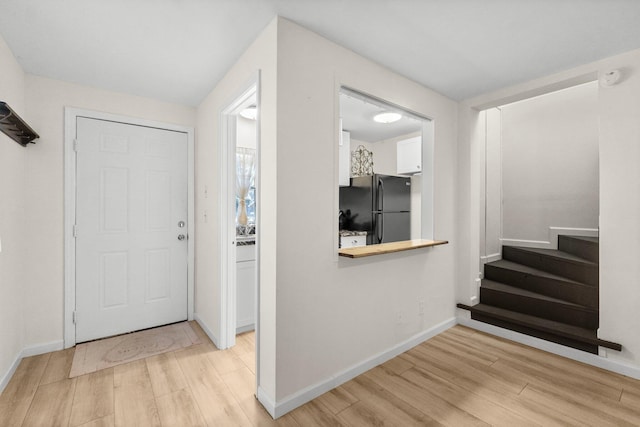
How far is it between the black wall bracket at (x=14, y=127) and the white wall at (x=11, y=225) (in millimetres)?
42

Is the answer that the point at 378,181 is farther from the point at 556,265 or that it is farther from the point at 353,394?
the point at 353,394

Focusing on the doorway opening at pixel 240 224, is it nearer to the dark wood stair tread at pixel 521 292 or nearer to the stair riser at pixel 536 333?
the stair riser at pixel 536 333

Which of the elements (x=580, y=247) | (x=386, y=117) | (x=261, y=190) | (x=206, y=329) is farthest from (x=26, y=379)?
(x=580, y=247)

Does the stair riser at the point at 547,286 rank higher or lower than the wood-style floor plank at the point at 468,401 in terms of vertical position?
higher

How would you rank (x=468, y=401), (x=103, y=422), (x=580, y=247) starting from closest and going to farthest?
(x=103, y=422) → (x=468, y=401) → (x=580, y=247)

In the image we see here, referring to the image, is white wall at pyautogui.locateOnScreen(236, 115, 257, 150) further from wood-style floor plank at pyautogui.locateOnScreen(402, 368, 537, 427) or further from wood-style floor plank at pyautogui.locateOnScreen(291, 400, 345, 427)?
wood-style floor plank at pyautogui.locateOnScreen(402, 368, 537, 427)

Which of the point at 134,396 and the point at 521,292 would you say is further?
the point at 521,292

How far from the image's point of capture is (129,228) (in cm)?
283

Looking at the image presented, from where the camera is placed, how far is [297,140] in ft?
5.80

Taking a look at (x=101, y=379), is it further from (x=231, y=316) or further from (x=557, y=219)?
(x=557, y=219)

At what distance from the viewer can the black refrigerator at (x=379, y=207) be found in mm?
4020

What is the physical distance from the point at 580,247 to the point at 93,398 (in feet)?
14.6

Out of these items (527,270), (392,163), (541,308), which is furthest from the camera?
(392,163)

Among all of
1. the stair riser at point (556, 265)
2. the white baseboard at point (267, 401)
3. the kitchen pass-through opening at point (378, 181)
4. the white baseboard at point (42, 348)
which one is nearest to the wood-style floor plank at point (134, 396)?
the white baseboard at point (267, 401)
